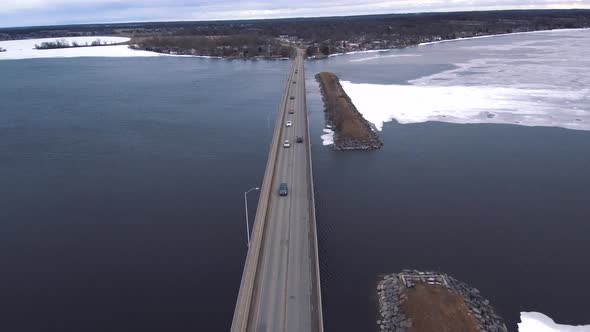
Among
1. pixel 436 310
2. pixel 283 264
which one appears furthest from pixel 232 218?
pixel 436 310

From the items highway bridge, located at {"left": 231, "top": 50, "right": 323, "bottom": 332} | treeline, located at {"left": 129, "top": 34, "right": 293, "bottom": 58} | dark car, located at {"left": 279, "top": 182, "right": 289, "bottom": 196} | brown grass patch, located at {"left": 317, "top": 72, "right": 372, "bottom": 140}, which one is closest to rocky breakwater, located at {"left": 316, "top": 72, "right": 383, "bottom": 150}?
brown grass patch, located at {"left": 317, "top": 72, "right": 372, "bottom": 140}

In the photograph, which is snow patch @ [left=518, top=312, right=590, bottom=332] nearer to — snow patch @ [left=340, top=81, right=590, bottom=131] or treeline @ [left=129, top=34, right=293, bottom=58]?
snow patch @ [left=340, top=81, right=590, bottom=131]

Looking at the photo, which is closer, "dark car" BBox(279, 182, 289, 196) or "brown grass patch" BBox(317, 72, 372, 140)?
"dark car" BBox(279, 182, 289, 196)

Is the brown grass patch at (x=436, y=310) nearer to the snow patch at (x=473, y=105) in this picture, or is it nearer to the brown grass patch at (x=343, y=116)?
the brown grass patch at (x=343, y=116)

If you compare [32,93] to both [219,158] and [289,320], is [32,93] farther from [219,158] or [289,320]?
[289,320]

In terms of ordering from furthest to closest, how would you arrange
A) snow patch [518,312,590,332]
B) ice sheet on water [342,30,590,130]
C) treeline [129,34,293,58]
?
treeline [129,34,293,58]
ice sheet on water [342,30,590,130]
snow patch [518,312,590,332]

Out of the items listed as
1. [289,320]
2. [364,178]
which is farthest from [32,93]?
[289,320]

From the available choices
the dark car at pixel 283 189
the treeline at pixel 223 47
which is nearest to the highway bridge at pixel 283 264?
the dark car at pixel 283 189
